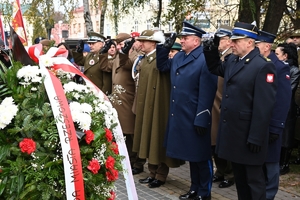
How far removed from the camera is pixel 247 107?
442 cm

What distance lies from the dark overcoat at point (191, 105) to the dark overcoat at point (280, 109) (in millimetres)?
721

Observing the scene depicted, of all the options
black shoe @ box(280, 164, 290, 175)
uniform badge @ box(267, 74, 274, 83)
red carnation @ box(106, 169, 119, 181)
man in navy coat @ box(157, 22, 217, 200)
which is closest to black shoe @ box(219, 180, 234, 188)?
man in navy coat @ box(157, 22, 217, 200)

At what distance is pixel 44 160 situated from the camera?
10.3 ft

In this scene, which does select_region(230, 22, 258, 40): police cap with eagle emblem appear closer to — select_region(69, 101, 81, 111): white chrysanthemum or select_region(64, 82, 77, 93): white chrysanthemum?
select_region(64, 82, 77, 93): white chrysanthemum

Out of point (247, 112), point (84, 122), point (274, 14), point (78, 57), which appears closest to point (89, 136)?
point (84, 122)

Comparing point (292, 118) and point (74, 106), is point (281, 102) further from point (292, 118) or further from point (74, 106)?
point (74, 106)

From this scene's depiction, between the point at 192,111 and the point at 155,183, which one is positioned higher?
the point at 192,111

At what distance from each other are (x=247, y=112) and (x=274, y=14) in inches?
209

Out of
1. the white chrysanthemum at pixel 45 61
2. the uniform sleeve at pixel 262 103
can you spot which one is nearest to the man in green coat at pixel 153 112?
the uniform sleeve at pixel 262 103

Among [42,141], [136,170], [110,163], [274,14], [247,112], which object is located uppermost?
[274,14]

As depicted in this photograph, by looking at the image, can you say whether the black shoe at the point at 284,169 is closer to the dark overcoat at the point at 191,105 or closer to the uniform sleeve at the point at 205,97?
the dark overcoat at the point at 191,105

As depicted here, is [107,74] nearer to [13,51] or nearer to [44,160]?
[13,51]

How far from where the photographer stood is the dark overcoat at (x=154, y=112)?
19.5 ft

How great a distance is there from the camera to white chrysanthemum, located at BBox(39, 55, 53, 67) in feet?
11.4
